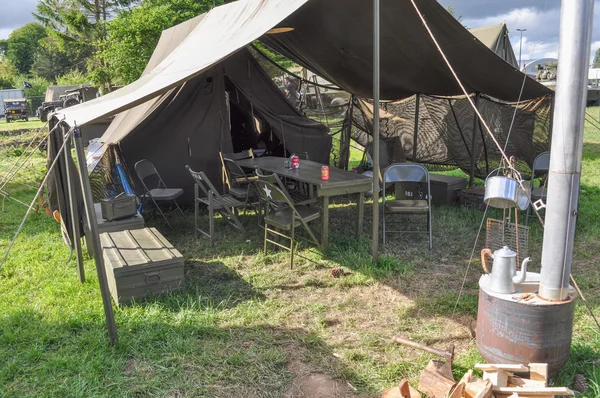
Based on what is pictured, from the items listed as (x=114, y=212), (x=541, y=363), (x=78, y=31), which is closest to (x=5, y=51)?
(x=78, y=31)

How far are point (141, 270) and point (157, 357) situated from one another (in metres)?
0.88

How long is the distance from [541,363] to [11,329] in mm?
3378

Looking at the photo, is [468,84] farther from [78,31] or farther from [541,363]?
[78,31]

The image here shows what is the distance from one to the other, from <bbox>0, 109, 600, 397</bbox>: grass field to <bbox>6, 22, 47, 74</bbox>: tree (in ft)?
200

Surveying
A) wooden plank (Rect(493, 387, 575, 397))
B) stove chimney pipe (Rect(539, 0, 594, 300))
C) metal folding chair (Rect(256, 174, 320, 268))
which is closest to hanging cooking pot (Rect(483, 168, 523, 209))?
stove chimney pipe (Rect(539, 0, 594, 300))

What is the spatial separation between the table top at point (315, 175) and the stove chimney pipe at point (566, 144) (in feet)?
7.45

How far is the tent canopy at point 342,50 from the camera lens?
364 centimetres

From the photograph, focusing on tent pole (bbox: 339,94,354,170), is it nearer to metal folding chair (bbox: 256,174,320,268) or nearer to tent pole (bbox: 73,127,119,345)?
metal folding chair (bbox: 256,174,320,268)

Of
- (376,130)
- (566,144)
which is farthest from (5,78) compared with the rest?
(566,144)

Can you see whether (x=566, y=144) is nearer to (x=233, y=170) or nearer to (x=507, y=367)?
(x=507, y=367)

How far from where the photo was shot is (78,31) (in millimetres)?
22609

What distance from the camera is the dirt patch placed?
8.35ft

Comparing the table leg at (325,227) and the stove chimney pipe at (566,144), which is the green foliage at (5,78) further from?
the stove chimney pipe at (566,144)

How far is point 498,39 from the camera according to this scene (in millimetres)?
11625
